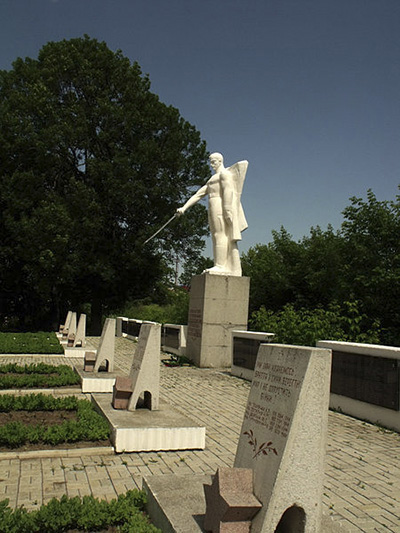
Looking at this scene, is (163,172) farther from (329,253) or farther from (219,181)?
(219,181)

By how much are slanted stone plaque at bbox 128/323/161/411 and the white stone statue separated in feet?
25.3

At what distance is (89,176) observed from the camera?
83.5ft

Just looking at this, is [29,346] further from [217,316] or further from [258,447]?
[258,447]

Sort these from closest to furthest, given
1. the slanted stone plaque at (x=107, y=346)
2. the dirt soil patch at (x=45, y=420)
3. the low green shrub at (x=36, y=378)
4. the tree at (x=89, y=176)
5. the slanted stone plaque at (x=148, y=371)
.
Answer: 1. the dirt soil patch at (x=45, y=420)
2. the slanted stone plaque at (x=148, y=371)
3. the low green shrub at (x=36, y=378)
4. the slanted stone plaque at (x=107, y=346)
5. the tree at (x=89, y=176)

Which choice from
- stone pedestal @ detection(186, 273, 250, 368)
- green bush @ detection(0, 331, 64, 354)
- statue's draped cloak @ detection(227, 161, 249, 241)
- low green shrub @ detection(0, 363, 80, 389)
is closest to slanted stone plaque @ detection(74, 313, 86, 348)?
green bush @ detection(0, 331, 64, 354)

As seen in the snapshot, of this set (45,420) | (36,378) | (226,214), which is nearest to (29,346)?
(36,378)

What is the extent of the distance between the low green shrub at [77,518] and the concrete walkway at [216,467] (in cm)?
62

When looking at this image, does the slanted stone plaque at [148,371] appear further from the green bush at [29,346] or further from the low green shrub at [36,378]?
the green bush at [29,346]

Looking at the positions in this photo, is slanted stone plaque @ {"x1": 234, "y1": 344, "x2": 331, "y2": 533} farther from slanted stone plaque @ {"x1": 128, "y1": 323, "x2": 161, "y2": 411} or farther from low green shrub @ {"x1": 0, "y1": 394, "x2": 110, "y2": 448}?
slanted stone plaque @ {"x1": 128, "y1": 323, "x2": 161, "y2": 411}

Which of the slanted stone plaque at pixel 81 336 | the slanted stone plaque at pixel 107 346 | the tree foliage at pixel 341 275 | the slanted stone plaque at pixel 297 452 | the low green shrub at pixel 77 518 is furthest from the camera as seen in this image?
the slanted stone plaque at pixel 81 336

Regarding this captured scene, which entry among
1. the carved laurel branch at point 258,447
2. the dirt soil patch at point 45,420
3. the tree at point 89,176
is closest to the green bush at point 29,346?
the tree at point 89,176

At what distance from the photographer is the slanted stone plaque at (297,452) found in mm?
3074

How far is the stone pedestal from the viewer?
46.5ft

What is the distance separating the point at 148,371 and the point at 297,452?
3.98 m
